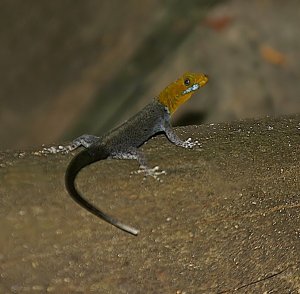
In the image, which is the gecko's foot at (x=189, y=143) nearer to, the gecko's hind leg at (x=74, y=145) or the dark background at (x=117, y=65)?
the gecko's hind leg at (x=74, y=145)

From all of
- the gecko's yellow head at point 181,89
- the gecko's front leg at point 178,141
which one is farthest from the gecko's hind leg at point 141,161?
the gecko's yellow head at point 181,89


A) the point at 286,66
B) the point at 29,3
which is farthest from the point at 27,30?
the point at 286,66

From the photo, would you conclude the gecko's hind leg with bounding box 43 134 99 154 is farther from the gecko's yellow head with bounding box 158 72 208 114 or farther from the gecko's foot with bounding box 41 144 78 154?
the gecko's yellow head with bounding box 158 72 208 114

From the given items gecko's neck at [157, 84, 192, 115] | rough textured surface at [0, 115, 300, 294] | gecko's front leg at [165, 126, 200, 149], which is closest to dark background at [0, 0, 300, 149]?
gecko's neck at [157, 84, 192, 115]

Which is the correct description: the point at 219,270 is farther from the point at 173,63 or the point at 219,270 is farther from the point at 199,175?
the point at 173,63

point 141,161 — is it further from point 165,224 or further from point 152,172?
point 165,224

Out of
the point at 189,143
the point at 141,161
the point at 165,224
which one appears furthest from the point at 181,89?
the point at 165,224
